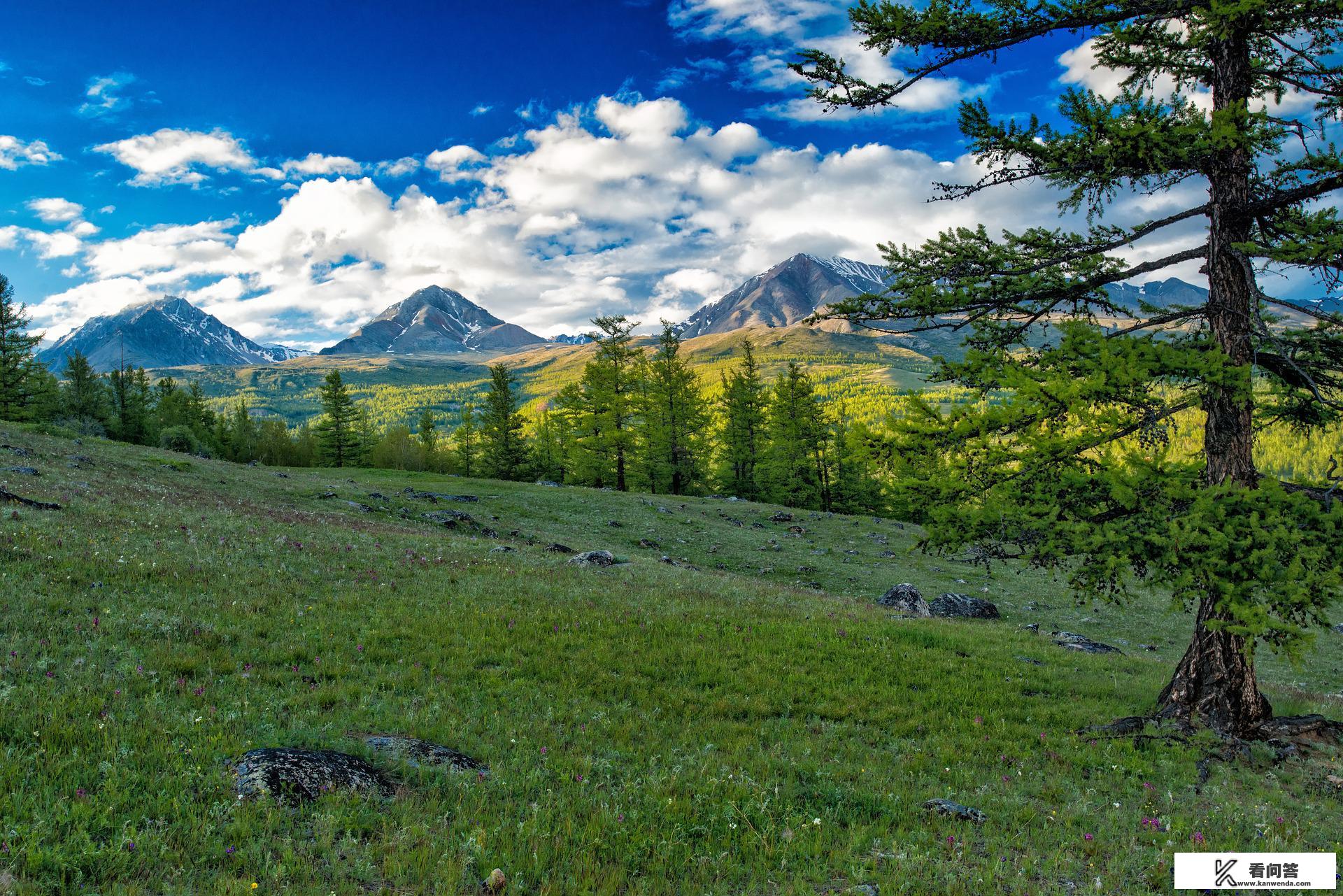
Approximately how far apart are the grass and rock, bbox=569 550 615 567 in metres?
3.78

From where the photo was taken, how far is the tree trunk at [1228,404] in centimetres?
920

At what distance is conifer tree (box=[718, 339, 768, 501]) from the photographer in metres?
61.8

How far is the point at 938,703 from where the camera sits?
11414 millimetres

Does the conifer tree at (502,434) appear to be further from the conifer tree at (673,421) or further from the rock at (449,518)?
the rock at (449,518)

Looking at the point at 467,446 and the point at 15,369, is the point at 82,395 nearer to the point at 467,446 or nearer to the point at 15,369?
the point at 15,369

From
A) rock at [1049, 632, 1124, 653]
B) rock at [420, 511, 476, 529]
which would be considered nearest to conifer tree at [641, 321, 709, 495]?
rock at [420, 511, 476, 529]

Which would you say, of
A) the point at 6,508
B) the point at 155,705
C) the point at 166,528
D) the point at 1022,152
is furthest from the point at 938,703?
the point at 6,508

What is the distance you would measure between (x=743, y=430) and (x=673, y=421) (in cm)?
787

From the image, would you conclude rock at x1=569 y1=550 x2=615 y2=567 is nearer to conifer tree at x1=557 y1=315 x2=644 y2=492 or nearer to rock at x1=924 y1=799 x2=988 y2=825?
rock at x1=924 y1=799 x2=988 y2=825

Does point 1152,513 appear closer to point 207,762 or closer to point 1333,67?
point 1333,67

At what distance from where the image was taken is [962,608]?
81.1 ft

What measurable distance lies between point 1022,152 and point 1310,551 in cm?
686

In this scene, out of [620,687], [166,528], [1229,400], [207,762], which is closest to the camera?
[207,762]

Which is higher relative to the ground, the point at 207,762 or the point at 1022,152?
the point at 1022,152
